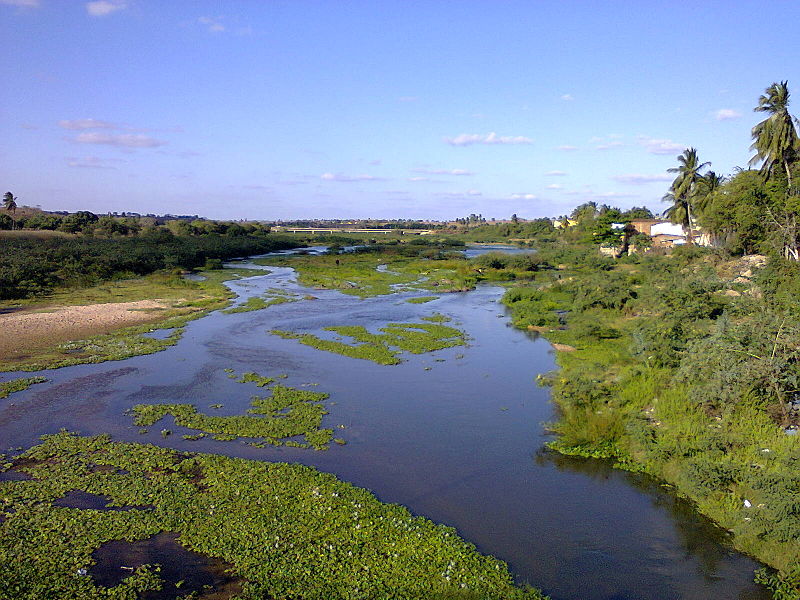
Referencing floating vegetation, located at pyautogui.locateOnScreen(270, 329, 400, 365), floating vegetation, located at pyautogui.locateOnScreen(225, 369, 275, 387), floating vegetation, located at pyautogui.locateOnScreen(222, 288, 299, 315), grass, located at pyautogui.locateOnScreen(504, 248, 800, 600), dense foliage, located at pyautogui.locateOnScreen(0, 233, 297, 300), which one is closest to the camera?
grass, located at pyautogui.locateOnScreen(504, 248, 800, 600)

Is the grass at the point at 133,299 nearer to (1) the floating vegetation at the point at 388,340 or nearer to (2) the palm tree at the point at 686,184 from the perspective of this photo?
(1) the floating vegetation at the point at 388,340

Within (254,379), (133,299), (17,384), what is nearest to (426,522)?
(254,379)

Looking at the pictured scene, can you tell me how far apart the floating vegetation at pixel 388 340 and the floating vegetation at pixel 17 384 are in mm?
11148

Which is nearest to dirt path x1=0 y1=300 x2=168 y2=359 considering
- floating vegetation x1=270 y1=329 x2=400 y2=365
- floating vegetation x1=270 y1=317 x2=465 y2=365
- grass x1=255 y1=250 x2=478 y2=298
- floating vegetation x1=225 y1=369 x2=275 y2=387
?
floating vegetation x1=270 y1=317 x2=465 y2=365

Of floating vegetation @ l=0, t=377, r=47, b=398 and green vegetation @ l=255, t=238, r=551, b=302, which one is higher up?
green vegetation @ l=255, t=238, r=551, b=302

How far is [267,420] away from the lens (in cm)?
1695

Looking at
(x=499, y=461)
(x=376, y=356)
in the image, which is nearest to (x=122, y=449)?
(x=499, y=461)

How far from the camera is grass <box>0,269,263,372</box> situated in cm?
2366

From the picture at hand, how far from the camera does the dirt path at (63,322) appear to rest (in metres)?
26.1

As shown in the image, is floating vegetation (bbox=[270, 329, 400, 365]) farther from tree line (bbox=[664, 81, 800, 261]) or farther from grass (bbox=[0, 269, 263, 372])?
tree line (bbox=[664, 81, 800, 261])

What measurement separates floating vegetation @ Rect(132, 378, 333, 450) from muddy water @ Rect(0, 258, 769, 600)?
436 mm

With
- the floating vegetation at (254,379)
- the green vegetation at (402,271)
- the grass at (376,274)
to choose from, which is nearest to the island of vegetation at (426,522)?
the floating vegetation at (254,379)

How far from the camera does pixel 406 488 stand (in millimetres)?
13156

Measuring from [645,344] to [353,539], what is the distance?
1276 centimetres
